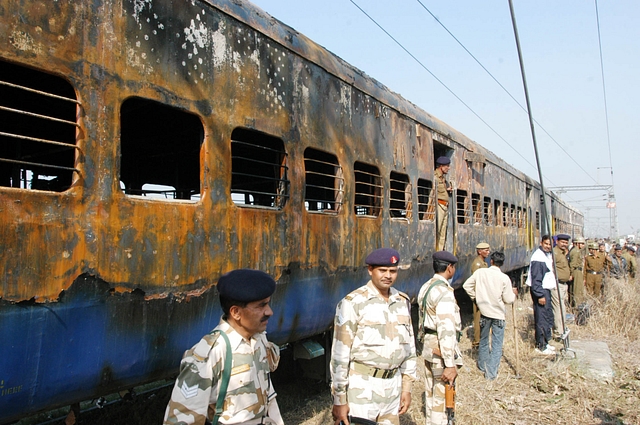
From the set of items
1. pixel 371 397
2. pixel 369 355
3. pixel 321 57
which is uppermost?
pixel 321 57

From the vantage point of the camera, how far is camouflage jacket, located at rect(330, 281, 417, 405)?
9.73 feet

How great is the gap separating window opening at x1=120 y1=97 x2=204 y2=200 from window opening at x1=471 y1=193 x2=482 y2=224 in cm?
578

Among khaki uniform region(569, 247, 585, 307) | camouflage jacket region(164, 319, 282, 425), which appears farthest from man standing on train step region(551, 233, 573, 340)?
camouflage jacket region(164, 319, 282, 425)

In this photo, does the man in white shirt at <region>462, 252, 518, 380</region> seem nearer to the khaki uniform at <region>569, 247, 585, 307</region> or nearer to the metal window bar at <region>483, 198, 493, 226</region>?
the metal window bar at <region>483, 198, 493, 226</region>

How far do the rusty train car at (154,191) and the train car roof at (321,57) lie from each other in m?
0.03

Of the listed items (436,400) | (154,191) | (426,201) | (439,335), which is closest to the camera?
(439,335)

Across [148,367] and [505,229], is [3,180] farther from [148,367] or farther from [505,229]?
[505,229]

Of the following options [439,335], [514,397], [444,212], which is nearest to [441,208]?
[444,212]

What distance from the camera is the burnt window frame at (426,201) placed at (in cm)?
703

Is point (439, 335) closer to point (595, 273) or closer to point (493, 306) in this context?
point (493, 306)

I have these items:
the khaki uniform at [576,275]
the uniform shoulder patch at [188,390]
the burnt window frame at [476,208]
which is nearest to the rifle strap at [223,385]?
the uniform shoulder patch at [188,390]

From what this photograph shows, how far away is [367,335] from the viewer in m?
2.99

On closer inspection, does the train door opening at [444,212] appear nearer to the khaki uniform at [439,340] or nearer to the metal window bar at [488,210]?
the metal window bar at [488,210]

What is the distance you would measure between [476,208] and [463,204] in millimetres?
770
